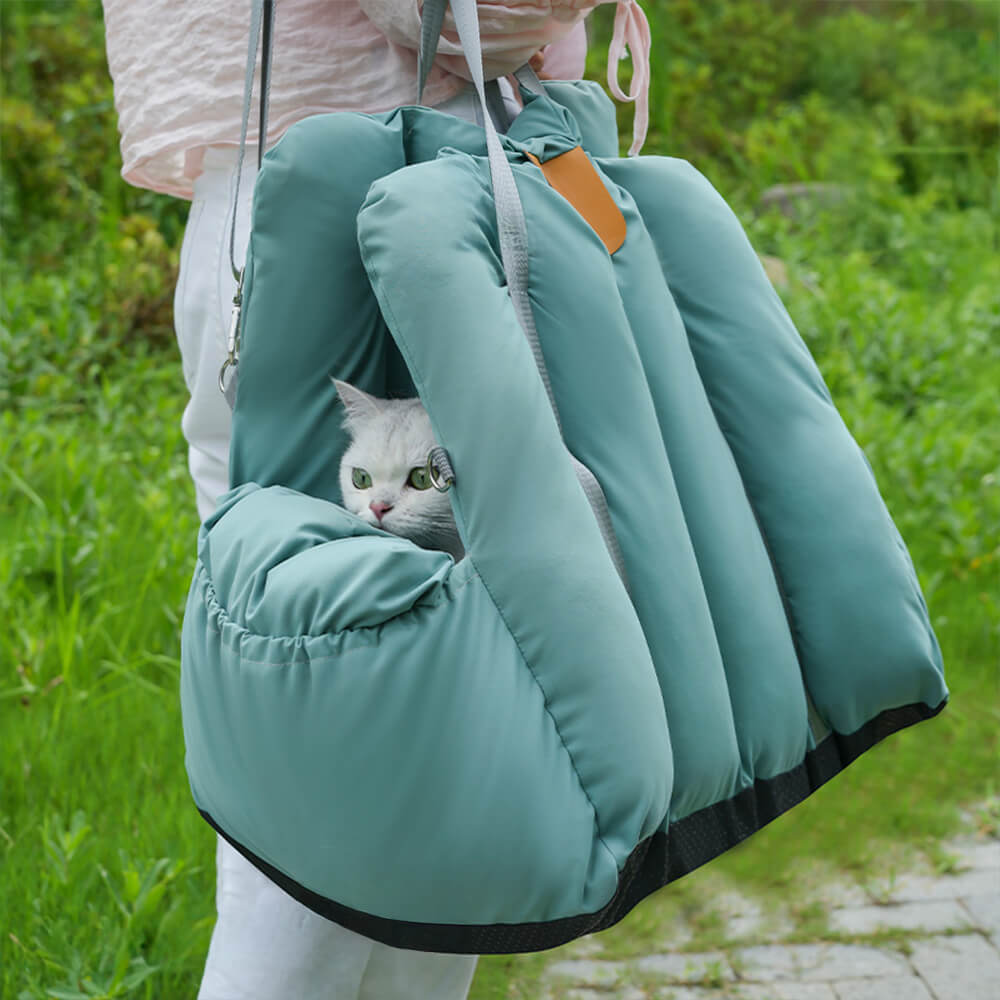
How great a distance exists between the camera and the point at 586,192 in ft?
3.84

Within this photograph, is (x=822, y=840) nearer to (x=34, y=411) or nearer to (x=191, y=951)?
(x=191, y=951)

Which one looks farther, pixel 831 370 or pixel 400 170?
pixel 831 370

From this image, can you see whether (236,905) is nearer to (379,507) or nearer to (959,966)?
(379,507)

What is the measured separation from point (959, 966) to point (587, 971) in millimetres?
731

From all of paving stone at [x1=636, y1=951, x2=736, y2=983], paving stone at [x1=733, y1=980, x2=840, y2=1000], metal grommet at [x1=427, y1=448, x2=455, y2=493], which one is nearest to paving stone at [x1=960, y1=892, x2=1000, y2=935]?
paving stone at [x1=733, y1=980, x2=840, y2=1000]

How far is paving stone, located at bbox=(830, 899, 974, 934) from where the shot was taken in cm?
237

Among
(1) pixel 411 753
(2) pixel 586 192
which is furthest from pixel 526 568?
(2) pixel 586 192

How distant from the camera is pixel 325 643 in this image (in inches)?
38.5

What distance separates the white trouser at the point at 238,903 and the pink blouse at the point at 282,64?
4cm

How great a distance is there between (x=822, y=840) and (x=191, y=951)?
1.44 metres

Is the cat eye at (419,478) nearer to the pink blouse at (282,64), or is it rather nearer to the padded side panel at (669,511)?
the padded side panel at (669,511)

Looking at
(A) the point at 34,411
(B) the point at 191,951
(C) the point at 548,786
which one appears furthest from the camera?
(A) the point at 34,411

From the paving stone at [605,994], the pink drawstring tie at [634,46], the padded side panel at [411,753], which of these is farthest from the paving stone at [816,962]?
the pink drawstring tie at [634,46]

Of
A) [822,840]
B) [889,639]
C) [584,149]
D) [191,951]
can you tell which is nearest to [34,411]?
[191,951]
